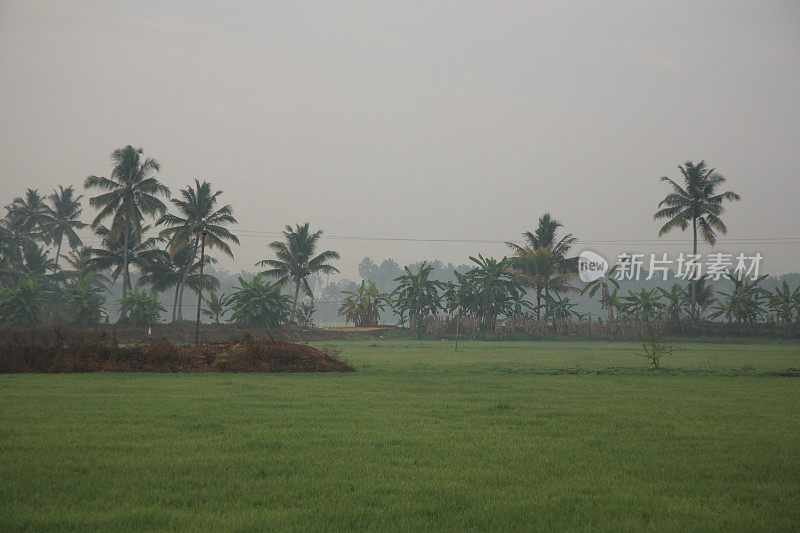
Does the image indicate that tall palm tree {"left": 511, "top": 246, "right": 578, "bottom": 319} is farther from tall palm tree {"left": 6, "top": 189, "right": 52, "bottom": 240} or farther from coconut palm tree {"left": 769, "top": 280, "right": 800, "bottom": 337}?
tall palm tree {"left": 6, "top": 189, "right": 52, "bottom": 240}

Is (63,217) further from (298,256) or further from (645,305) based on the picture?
(645,305)

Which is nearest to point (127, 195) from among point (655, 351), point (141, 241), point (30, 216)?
point (141, 241)

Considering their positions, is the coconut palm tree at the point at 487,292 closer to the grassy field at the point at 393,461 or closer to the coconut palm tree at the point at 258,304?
the coconut palm tree at the point at 258,304

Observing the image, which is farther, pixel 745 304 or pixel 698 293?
pixel 698 293

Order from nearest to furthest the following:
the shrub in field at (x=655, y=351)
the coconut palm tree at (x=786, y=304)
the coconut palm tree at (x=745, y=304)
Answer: the shrub in field at (x=655, y=351) → the coconut palm tree at (x=786, y=304) → the coconut palm tree at (x=745, y=304)

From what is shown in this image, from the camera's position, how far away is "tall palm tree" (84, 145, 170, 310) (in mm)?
53562

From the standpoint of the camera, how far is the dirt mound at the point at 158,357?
2009 cm

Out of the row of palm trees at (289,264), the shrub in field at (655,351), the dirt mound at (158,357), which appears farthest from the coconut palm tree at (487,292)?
the dirt mound at (158,357)

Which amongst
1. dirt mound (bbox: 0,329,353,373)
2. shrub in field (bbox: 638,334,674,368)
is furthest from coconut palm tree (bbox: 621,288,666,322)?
dirt mound (bbox: 0,329,353,373)

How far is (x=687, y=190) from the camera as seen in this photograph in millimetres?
58969

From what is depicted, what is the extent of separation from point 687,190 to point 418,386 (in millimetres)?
52039

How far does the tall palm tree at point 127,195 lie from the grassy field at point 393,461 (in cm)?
4288

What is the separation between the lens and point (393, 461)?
24.8 feet

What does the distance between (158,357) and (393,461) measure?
634 inches
